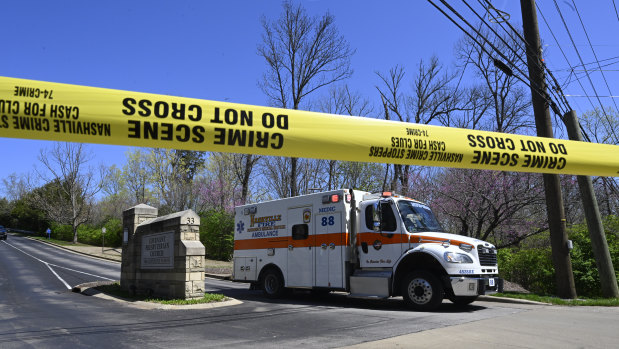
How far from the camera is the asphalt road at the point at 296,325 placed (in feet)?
21.8

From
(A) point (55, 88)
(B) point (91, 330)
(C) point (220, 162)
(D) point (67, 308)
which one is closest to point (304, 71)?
(C) point (220, 162)

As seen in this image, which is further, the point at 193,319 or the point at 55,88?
the point at 193,319

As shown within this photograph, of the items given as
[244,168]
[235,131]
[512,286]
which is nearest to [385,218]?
[235,131]

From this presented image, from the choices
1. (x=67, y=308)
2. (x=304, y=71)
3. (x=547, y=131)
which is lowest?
(x=67, y=308)

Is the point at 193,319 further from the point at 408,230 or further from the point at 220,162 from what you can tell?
the point at 220,162

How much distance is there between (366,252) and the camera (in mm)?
11297

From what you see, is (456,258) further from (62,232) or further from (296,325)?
(62,232)

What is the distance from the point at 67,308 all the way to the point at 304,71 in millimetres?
22872

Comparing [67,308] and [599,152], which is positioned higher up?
[599,152]

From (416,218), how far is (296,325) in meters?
4.40

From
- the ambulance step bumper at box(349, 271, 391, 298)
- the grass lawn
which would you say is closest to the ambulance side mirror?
the ambulance step bumper at box(349, 271, 391, 298)

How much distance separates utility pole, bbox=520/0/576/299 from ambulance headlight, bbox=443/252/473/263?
380 centimetres

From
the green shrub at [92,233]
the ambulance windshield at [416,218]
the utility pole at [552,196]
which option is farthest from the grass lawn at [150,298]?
the green shrub at [92,233]

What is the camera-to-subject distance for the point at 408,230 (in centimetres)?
1071
